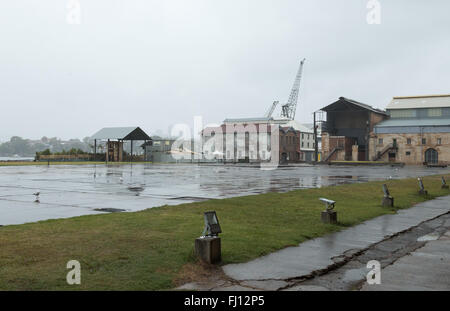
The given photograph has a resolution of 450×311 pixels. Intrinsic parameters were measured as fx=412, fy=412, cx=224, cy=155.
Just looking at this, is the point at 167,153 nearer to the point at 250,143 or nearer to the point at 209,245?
the point at 250,143

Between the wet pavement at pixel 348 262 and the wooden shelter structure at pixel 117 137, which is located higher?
the wooden shelter structure at pixel 117 137

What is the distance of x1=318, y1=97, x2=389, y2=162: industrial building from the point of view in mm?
97562

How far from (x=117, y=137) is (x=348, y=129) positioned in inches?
2281

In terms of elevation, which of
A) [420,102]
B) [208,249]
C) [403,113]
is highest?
[420,102]

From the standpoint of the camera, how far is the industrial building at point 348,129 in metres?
97.6

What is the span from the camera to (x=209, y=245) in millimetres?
7020

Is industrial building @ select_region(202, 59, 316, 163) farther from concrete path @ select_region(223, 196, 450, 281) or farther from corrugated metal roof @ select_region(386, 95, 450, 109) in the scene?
Answer: concrete path @ select_region(223, 196, 450, 281)

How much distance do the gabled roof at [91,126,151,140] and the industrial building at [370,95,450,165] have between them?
5263 centimetres

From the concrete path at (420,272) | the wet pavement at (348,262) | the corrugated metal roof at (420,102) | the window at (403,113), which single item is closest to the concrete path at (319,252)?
the wet pavement at (348,262)

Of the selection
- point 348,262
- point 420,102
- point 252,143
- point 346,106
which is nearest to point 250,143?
point 252,143

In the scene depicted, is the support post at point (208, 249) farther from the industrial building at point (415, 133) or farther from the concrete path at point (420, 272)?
the industrial building at point (415, 133)

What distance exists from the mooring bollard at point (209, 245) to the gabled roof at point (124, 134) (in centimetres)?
6759

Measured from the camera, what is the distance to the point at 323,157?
99750mm
